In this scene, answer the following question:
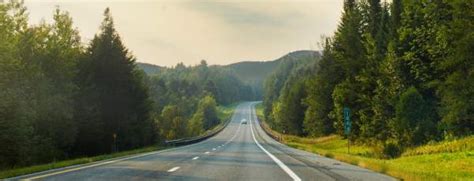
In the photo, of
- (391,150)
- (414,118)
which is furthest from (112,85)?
(414,118)

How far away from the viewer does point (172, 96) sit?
→ 580ft

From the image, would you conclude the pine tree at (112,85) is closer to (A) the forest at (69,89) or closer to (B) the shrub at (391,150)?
(A) the forest at (69,89)

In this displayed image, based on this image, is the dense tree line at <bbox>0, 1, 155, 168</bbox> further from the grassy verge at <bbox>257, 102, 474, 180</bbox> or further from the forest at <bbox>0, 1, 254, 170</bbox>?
the grassy verge at <bbox>257, 102, 474, 180</bbox>

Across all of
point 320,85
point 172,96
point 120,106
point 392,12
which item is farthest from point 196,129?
point 392,12

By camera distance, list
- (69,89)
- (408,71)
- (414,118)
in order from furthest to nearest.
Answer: (69,89)
(408,71)
(414,118)

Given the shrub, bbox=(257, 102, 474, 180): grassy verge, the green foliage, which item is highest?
the green foliage

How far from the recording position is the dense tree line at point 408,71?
34969mm

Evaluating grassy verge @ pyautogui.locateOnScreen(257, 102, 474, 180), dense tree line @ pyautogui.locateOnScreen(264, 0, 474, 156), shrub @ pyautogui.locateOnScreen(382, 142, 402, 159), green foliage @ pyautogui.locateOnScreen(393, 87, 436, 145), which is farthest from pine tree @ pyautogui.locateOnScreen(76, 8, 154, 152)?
grassy verge @ pyautogui.locateOnScreen(257, 102, 474, 180)

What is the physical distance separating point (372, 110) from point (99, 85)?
26951 mm

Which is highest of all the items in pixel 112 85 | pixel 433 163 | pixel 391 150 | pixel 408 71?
pixel 112 85

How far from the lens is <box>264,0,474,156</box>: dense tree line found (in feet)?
115

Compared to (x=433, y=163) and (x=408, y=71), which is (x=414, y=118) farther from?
(x=433, y=163)

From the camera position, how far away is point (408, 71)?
1652 inches

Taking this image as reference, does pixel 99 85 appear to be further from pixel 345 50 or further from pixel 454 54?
pixel 454 54
